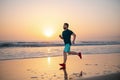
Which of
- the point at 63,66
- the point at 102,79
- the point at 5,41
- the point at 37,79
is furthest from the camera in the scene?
the point at 5,41

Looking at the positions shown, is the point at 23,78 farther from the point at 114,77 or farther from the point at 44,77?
the point at 114,77

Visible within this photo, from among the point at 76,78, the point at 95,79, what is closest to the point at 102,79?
the point at 95,79

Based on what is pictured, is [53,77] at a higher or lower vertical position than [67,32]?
lower

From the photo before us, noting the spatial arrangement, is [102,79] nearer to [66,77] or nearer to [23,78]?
[66,77]

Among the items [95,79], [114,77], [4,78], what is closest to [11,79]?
[4,78]

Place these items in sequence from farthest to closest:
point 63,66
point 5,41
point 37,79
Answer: point 5,41 < point 63,66 < point 37,79

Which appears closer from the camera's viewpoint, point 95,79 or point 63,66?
point 95,79

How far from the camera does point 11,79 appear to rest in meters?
7.08

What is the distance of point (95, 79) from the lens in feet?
21.6

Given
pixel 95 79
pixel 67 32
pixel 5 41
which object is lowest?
pixel 5 41

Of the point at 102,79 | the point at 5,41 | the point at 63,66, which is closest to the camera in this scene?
the point at 102,79

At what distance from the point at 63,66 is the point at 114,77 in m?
2.78

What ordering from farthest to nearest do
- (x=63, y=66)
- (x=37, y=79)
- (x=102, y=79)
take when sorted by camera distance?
(x=63, y=66), (x=37, y=79), (x=102, y=79)

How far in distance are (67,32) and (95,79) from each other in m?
3.09
